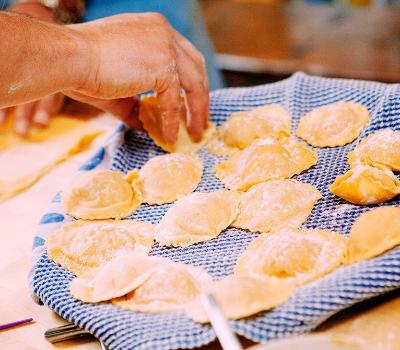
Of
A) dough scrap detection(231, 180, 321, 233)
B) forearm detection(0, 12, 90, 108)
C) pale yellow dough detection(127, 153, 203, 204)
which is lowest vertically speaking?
pale yellow dough detection(127, 153, 203, 204)

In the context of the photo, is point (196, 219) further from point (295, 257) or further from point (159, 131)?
point (159, 131)

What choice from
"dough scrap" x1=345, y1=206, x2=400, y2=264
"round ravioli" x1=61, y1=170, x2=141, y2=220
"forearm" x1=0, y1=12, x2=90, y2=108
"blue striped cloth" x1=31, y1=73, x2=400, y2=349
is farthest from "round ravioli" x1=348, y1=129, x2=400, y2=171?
"forearm" x1=0, y1=12, x2=90, y2=108

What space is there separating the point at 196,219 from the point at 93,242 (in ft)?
0.65

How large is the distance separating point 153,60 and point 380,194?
1.88 feet

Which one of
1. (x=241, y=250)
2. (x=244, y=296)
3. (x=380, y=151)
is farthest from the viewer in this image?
(x=380, y=151)

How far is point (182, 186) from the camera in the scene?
1.29 meters

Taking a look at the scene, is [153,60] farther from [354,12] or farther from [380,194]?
[354,12]

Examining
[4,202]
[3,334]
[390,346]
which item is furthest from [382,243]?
[4,202]

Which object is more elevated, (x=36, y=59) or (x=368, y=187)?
(x=36, y=59)

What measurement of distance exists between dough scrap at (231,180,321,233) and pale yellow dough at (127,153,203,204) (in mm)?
160

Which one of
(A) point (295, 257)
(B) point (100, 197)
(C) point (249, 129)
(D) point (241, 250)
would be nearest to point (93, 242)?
(B) point (100, 197)

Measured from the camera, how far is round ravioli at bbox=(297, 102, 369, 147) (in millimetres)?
1309

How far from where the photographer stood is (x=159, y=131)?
1.48 m

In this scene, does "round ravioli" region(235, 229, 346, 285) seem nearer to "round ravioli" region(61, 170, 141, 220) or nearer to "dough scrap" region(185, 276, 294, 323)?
"dough scrap" region(185, 276, 294, 323)
